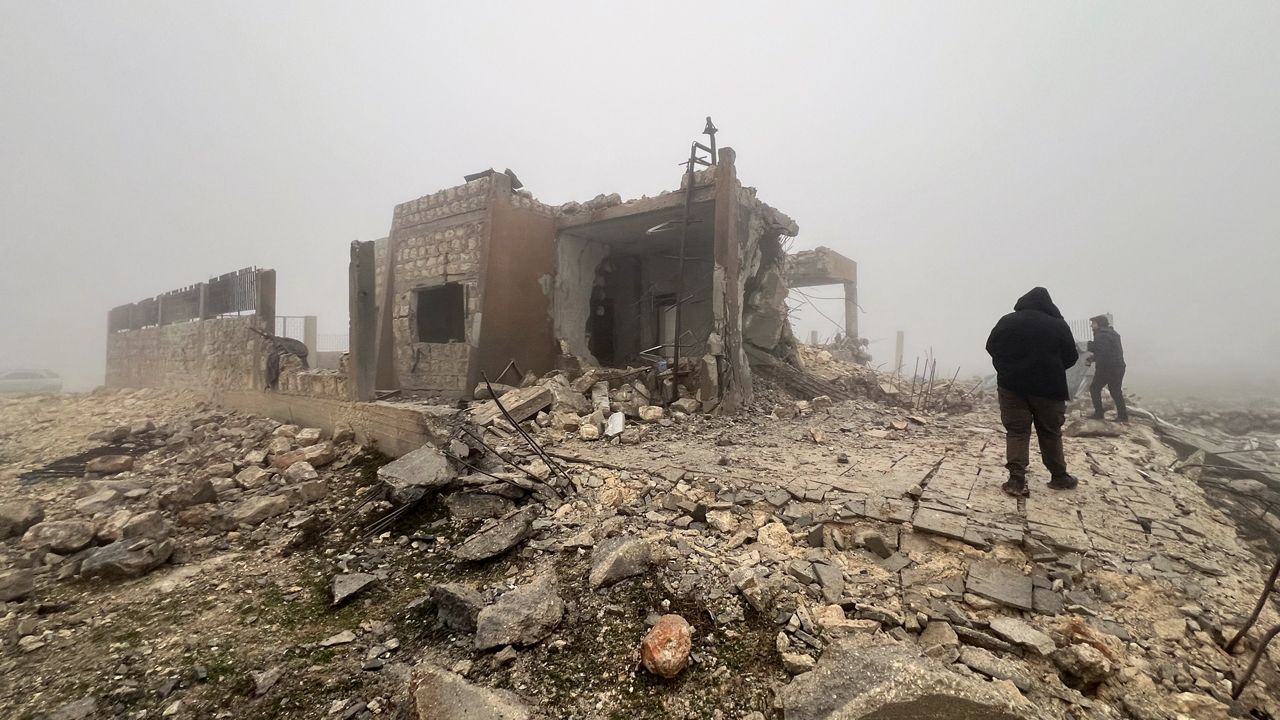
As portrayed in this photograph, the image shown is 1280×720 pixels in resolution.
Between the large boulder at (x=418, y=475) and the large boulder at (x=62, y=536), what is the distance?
231 cm

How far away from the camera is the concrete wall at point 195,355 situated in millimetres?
10047

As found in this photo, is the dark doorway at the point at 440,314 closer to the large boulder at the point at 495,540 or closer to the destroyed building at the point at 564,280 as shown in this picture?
the destroyed building at the point at 564,280

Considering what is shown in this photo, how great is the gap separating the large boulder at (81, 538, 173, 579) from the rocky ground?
17mm

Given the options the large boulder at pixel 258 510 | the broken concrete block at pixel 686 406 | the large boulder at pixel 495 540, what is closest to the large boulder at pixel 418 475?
the large boulder at pixel 495 540

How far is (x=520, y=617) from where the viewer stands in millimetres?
2613

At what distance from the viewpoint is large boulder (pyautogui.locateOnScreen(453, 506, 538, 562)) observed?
3320mm

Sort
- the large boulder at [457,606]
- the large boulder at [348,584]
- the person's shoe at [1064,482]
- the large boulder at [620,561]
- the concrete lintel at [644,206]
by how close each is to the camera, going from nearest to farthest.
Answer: the large boulder at [457,606] < the large boulder at [620,561] < the large boulder at [348,584] < the person's shoe at [1064,482] < the concrete lintel at [644,206]

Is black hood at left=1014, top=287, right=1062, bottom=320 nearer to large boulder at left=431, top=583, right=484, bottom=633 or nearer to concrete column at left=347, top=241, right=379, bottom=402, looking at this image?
large boulder at left=431, top=583, right=484, bottom=633

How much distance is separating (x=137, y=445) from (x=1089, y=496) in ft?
42.1

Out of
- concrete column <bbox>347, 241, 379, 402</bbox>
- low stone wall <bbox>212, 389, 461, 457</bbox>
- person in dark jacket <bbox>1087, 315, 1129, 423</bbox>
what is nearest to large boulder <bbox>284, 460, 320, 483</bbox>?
low stone wall <bbox>212, 389, 461, 457</bbox>

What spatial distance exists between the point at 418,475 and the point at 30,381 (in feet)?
93.8

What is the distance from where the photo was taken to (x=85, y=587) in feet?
11.3

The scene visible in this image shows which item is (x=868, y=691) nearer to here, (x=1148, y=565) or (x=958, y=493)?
(x=1148, y=565)

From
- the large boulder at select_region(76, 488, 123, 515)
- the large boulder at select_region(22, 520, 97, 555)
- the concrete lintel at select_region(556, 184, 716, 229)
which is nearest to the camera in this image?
the large boulder at select_region(22, 520, 97, 555)
